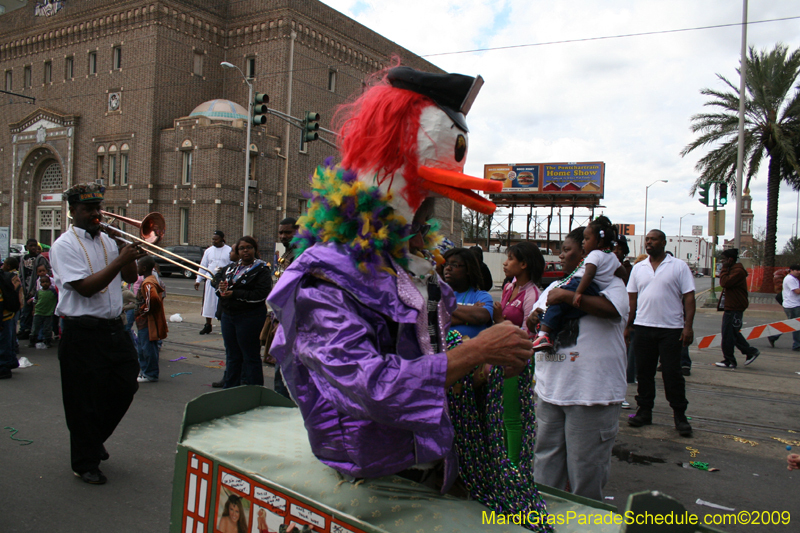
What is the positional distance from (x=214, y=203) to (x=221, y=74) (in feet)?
31.5

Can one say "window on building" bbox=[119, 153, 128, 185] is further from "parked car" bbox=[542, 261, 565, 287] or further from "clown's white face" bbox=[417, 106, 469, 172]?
"clown's white face" bbox=[417, 106, 469, 172]

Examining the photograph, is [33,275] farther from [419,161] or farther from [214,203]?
[214,203]

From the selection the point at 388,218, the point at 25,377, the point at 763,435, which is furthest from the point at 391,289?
the point at 25,377

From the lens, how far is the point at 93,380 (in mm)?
3711

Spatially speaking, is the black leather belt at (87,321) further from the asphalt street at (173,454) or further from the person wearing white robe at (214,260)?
the person wearing white robe at (214,260)

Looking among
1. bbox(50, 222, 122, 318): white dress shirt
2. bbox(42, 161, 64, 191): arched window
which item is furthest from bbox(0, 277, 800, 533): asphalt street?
bbox(42, 161, 64, 191): arched window

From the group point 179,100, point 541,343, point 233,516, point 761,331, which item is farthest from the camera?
point 179,100

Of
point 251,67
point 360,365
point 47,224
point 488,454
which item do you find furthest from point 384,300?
point 47,224

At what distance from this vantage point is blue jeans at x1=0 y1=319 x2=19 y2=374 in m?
6.85

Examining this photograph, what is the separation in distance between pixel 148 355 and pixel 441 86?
6519 millimetres

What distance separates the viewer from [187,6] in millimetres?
31141

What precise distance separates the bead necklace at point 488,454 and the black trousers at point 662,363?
160 inches

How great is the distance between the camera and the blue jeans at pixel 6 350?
6852mm

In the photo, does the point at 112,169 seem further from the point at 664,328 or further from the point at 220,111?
the point at 664,328
